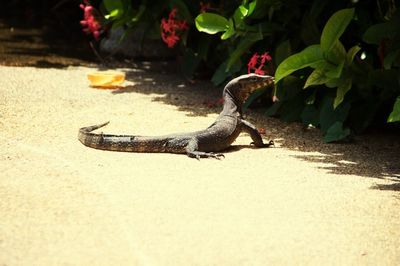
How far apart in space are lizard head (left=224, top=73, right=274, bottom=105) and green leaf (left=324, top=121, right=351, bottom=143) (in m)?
0.77

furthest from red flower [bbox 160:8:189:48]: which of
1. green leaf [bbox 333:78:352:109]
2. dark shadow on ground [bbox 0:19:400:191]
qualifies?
green leaf [bbox 333:78:352:109]

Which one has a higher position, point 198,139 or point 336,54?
point 336,54

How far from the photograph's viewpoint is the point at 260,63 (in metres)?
8.11

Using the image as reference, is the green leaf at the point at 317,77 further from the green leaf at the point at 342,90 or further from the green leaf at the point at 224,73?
the green leaf at the point at 224,73

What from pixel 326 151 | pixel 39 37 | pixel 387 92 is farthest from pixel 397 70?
pixel 39 37

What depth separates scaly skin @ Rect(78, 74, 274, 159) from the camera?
662 cm

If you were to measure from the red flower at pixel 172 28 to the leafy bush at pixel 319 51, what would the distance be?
1 centimetres

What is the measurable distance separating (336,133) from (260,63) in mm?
1325

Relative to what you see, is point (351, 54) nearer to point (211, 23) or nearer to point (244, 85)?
point (244, 85)

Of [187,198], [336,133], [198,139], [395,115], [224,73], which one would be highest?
[395,115]

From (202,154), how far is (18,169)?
5.32 feet

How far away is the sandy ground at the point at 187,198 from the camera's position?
4387mm

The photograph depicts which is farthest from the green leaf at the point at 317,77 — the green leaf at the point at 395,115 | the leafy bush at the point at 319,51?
the green leaf at the point at 395,115

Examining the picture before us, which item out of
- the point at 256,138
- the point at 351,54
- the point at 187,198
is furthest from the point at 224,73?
the point at 187,198
